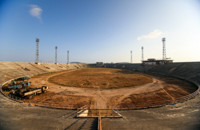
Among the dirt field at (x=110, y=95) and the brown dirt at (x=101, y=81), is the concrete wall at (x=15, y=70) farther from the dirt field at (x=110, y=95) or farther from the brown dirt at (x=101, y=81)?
the dirt field at (x=110, y=95)

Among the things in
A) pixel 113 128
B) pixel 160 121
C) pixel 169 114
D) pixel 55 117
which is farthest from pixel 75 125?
pixel 169 114

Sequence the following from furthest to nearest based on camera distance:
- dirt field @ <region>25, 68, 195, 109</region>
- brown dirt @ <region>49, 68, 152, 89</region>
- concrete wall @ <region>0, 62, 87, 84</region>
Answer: concrete wall @ <region>0, 62, 87, 84</region> → brown dirt @ <region>49, 68, 152, 89</region> → dirt field @ <region>25, 68, 195, 109</region>

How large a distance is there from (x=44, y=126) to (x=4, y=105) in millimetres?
10170

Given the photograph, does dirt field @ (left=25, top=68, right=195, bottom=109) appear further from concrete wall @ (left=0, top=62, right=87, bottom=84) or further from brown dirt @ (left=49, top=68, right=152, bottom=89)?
concrete wall @ (left=0, top=62, right=87, bottom=84)

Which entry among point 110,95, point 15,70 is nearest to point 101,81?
point 110,95

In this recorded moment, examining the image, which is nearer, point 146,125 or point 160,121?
point 146,125

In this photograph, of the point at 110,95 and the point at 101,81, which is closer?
the point at 110,95

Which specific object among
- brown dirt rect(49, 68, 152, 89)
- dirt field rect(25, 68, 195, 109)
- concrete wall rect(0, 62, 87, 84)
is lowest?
dirt field rect(25, 68, 195, 109)

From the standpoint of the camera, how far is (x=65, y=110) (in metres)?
12.4

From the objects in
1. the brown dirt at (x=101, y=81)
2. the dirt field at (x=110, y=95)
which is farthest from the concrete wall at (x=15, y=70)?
the dirt field at (x=110, y=95)

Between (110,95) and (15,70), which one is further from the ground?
(15,70)

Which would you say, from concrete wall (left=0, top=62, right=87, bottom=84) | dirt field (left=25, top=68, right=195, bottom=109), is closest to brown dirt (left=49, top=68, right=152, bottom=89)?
dirt field (left=25, top=68, right=195, bottom=109)

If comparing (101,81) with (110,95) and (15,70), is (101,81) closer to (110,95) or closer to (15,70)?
(110,95)

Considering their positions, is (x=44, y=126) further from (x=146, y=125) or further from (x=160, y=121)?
(x=160, y=121)
